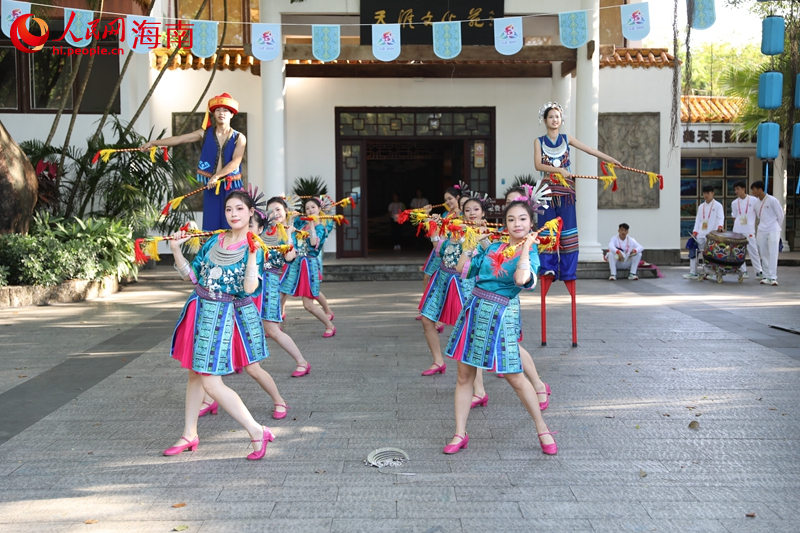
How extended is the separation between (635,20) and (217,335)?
→ 343 inches

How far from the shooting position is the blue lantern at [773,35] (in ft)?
25.4

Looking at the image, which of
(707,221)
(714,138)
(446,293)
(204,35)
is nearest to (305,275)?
(446,293)

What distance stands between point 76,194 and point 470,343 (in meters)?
9.83

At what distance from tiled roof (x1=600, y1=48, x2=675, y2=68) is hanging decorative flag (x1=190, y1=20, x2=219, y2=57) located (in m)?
7.61

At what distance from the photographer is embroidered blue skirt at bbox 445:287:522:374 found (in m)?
4.00

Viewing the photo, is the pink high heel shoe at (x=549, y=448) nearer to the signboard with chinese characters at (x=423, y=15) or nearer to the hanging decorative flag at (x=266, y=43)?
the hanging decorative flag at (x=266, y=43)

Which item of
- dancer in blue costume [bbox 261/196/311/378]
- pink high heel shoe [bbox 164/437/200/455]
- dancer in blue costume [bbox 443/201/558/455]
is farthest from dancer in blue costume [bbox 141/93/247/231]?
dancer in blue costume [bbox 443/201/558/455]

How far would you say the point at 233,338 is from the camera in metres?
4.15

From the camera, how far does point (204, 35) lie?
423 inches

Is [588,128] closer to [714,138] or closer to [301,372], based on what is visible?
[714,138]

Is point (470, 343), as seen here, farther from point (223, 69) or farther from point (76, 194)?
point (223, 69)

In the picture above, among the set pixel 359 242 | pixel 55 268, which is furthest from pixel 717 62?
pixel 55 268

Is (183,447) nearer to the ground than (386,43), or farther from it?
nearer to the ground

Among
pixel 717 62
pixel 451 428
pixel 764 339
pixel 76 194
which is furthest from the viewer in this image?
pixel 717 62
